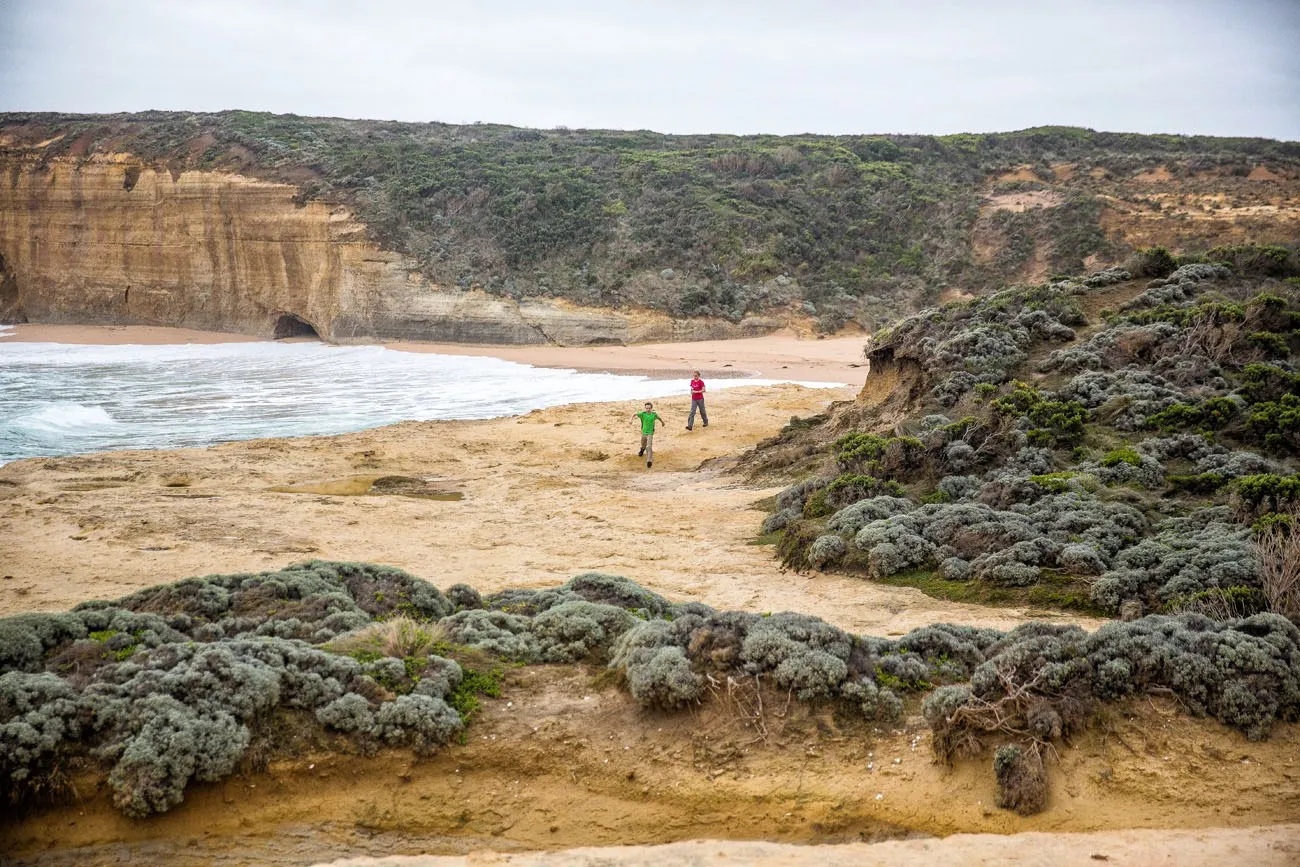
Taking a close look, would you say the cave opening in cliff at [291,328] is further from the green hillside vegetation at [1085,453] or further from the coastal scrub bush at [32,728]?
the coastal scrub bush at [32,728]

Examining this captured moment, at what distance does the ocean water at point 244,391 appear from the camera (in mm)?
21922

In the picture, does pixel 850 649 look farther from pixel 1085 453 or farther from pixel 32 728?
pixel 1085 453

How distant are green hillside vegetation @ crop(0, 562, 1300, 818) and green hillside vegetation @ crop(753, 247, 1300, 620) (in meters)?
1.73

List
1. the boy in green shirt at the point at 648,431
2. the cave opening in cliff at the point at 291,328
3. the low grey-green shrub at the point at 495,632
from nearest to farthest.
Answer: the low grey-green shrub at the point at 495,632
the boy in green shirt at the point at 648,431
the cave opening in cliff at the point at 291,328

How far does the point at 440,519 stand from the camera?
13.5m

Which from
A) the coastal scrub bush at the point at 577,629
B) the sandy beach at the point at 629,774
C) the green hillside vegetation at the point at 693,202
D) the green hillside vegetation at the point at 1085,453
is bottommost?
the sandy beach at the point at 629,774

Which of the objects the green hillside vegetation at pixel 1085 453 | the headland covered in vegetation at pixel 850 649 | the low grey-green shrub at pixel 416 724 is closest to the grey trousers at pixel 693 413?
the green hillside vegetation at pixel 1085 453

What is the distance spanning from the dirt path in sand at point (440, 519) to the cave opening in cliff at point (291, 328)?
90.9 ft

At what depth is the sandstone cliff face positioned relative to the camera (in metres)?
41.1

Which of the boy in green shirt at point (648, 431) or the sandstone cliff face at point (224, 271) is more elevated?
the sandstone cliff face at point (224, 271)

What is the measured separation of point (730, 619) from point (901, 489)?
619 centimetres

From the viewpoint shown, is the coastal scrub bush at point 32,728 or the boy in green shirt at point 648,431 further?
the boy in green shirt at point 648,431

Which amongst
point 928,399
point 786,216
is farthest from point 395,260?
point 928,399

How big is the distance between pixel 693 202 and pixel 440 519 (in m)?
36.6
